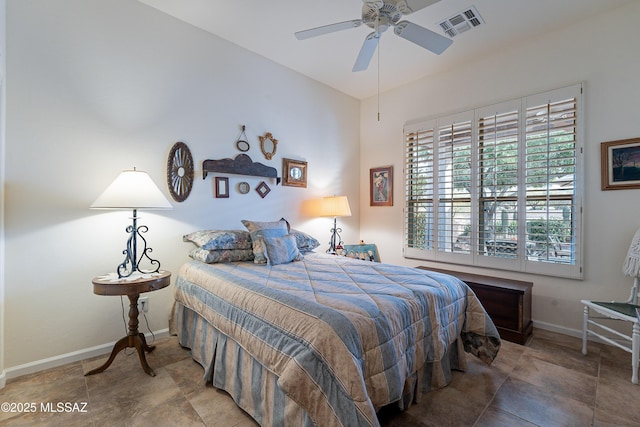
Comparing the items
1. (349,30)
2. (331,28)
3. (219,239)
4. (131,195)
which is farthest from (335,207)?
(131,195)

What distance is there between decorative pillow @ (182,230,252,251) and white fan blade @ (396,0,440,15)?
2227 mm

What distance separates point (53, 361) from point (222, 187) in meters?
1.94

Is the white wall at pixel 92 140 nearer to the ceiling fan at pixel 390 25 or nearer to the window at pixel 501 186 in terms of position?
the ceiling fan at pixel 390 25

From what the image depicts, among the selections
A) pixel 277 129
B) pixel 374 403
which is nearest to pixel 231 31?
pixel 277 129

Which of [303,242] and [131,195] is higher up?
[131,195]

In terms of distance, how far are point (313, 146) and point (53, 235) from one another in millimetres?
2894

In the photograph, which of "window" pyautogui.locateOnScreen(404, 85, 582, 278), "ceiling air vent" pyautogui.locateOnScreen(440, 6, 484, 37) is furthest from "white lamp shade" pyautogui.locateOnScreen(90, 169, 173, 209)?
"window" pyautogui.locateOnScreen(404, 85, 582, 278)

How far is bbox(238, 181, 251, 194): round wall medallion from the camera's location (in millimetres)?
3238

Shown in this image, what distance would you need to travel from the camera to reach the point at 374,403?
4.42ft

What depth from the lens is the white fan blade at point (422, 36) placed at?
2033 millimetres

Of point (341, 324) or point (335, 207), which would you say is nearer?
point (341, 324)

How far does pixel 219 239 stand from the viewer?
104 inches

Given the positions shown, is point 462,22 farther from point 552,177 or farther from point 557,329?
point 557,329

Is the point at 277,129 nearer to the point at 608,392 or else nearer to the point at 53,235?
the point at 53,235
